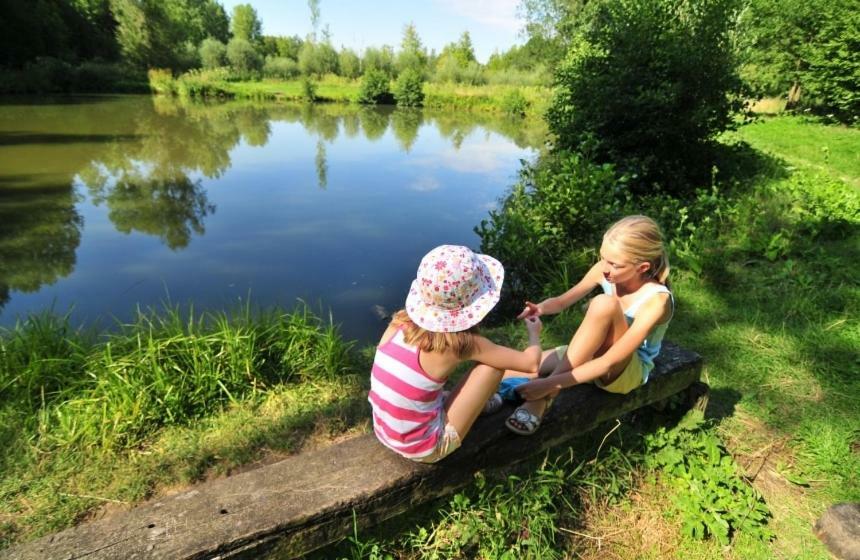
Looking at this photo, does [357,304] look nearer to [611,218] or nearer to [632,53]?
[611,218]

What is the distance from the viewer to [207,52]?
4056cm

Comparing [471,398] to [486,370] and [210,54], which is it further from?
[210,54]

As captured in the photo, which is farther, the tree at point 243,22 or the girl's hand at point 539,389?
the tree at point 243,22

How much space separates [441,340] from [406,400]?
0.87 ft

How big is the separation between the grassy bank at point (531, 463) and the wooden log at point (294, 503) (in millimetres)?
205

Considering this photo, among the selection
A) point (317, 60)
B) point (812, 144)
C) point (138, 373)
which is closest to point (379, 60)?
point (317, 60)

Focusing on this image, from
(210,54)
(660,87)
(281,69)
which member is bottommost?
(281,69)

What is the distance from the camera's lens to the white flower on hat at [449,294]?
1.71 meters

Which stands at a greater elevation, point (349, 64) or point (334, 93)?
point (349, 64)

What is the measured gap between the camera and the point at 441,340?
173cm

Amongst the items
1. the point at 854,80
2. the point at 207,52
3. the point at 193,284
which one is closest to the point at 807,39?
the point at 854,80

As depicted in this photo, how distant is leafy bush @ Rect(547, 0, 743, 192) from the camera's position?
247 inches

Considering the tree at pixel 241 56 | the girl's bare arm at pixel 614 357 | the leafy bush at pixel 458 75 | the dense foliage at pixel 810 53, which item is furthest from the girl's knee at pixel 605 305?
→ the tree at pixel 241 56

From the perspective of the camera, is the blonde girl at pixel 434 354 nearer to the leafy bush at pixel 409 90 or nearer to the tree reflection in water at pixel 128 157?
the tree reflection in water at pixel 128 157
